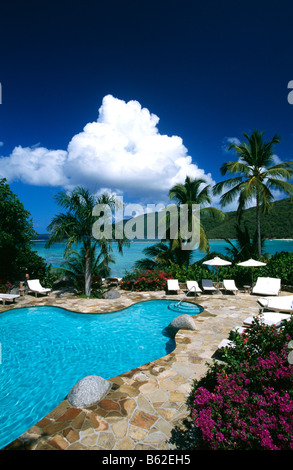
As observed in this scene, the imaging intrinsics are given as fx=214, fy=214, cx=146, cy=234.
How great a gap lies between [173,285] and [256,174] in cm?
975

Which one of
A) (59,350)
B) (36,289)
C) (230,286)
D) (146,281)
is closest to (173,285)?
(146,281)

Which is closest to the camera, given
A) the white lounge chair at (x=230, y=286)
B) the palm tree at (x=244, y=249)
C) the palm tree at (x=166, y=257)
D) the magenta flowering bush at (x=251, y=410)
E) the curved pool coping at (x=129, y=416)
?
the magenta flowering bush at (x=251, y=410)

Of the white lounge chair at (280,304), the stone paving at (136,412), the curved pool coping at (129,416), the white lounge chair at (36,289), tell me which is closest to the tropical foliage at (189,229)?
the white lounge chair at (36,289)

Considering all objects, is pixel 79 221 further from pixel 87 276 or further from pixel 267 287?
pixel 267 287

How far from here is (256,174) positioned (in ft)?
48.7

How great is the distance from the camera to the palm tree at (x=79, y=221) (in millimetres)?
10609

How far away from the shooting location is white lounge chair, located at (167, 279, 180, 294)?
11688 millimetres

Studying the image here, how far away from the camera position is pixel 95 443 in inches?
113

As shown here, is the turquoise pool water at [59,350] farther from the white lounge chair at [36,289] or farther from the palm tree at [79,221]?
the palm tree at [79,221]

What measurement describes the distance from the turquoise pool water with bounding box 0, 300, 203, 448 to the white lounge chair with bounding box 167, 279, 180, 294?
1835 millimetres

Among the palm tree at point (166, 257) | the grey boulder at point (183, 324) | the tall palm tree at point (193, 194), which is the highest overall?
the tall palm tree at point (193, 194)

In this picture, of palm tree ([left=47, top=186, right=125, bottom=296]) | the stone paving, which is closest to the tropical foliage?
palm tree ([left=47, top=186, right=125, bottom=296])

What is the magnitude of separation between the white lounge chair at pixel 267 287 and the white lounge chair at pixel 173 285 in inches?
153
